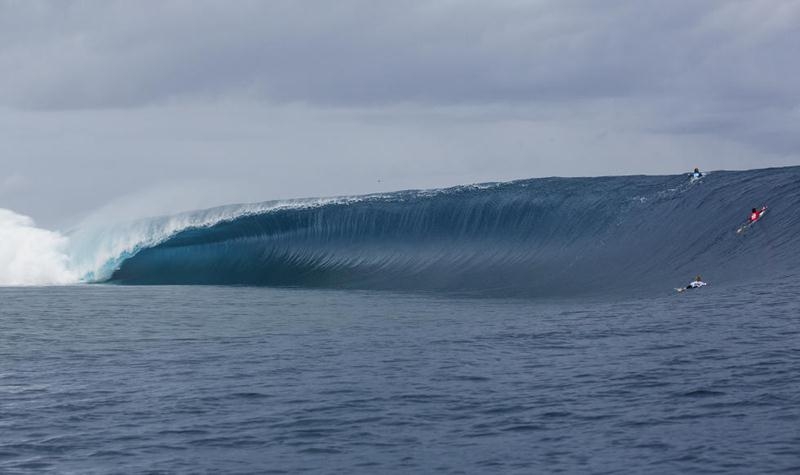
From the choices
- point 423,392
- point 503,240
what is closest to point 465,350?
point 423,392

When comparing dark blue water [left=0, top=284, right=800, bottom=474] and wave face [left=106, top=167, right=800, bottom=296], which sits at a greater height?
wave face [left=106, top=167, right=800, bottom=296]

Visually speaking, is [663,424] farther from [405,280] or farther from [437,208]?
[437,208]

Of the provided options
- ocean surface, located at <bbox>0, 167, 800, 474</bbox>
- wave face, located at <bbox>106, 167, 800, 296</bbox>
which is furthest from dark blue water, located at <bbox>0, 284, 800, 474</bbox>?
wave face, located at <bbox>106, 167, 800, 296</bbox>

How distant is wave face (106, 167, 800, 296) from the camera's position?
87.1ft

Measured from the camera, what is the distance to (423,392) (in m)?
12.2

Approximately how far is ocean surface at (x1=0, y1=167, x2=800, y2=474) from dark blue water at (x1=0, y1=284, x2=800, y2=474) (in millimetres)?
41

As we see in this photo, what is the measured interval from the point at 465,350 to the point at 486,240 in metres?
18.8

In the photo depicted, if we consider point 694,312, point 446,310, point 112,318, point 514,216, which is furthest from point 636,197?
point 112,318

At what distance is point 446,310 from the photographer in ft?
74.5

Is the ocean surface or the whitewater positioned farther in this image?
the whitewater

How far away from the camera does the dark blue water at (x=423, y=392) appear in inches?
364

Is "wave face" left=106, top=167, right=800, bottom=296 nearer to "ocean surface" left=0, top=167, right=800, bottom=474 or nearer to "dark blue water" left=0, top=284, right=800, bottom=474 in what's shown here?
"ocean surface" left=0, top=167, right=800, bottom=474

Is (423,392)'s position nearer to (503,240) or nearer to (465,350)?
(465,350)

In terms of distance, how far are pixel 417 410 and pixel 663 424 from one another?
2.64 metres
